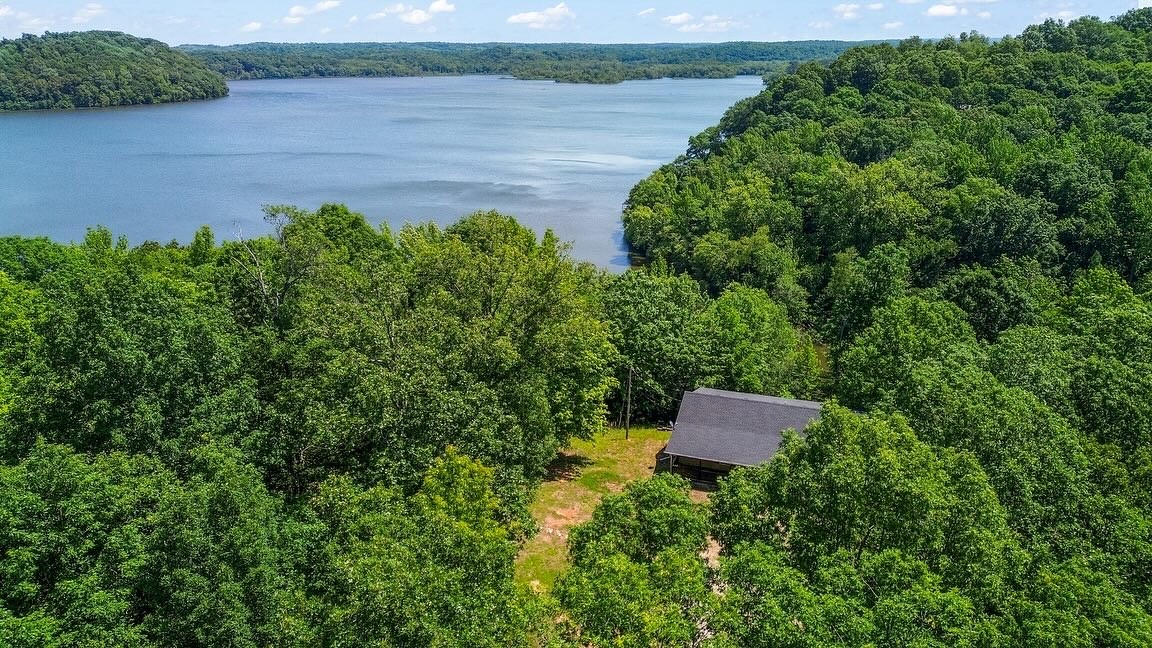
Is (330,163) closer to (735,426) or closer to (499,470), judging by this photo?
(735,426)

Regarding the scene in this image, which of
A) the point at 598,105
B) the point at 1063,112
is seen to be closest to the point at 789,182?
the point at 1063,112

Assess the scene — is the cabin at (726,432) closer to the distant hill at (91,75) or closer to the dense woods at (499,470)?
the dense woods at (499,470)

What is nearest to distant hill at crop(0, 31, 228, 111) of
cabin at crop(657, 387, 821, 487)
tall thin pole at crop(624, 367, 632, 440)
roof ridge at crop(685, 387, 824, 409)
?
tall thin pole at crop(624, 367, 632, 440)

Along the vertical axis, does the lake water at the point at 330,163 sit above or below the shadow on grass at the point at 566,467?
above

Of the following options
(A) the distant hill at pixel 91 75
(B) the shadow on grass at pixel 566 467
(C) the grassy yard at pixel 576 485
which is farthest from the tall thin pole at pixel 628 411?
(A) the distant hill at pixel 91 75

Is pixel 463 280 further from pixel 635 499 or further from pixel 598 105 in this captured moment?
pixel 598 105

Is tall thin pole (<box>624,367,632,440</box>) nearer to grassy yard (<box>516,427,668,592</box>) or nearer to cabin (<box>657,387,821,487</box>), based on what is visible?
grassy yard (<box>516,427,668,592</box>)
